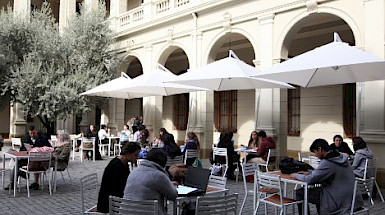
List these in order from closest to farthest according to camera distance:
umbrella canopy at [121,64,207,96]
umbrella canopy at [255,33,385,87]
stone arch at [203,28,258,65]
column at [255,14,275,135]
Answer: umbrella canopy at [255,33,385,87] → umbrella canopy at [121,64,207,96] → column at [255,14,275,135] → stone arch at [203,28,258,65]

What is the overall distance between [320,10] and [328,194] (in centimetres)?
662

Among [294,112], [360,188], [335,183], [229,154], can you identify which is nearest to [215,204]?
[335,183]

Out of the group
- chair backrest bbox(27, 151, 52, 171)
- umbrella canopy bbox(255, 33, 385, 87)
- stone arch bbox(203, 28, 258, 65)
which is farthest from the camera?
stone arch bbox(203, 28, 258, 65)

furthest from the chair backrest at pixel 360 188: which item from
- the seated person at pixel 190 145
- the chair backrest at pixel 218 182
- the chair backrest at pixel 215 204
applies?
the seated person at pixel 190 145

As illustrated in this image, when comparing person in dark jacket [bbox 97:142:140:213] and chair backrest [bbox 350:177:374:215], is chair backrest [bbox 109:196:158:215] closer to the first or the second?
person in dark jacket [bbox 97:142:140:213]

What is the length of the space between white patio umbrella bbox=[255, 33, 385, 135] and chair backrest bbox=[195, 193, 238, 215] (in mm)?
3173

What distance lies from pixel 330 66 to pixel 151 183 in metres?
3.71

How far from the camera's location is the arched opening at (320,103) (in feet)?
43.1

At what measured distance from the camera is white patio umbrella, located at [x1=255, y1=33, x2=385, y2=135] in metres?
6.36

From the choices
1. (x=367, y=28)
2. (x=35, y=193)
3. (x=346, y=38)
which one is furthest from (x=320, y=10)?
(x=35, y=193)

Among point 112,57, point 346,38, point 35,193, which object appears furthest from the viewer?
point 112,57

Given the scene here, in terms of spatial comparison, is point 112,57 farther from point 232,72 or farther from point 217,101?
point 232,72

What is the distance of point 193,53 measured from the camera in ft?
46.8

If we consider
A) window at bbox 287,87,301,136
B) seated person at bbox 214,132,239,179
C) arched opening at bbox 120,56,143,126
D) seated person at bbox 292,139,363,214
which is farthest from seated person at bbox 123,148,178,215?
arched opening at bbox 120,56,143,126
